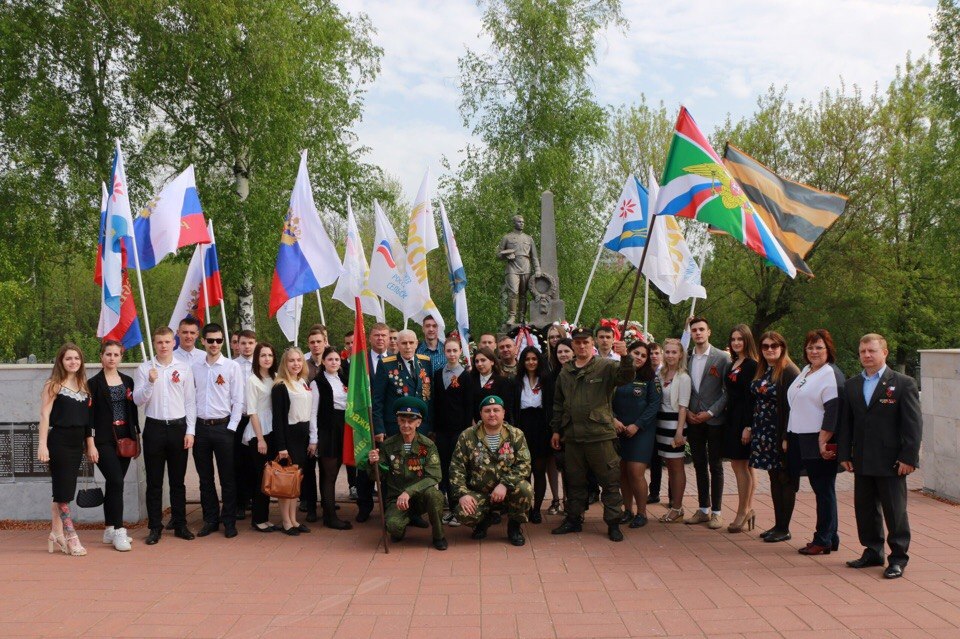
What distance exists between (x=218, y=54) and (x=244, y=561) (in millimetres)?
15669

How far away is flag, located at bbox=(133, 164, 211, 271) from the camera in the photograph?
8.60 meters

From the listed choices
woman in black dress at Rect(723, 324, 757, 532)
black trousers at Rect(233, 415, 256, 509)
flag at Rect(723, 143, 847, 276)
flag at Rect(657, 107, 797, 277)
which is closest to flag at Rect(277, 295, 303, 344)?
black trousers at Rect(233, 415, 256, 509)

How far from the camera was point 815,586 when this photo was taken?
5676 millimetres

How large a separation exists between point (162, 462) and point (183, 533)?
26.5 inches

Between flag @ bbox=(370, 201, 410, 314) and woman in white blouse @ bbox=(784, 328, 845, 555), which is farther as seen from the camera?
flag @ bbox=(370, 201, 410, 314)

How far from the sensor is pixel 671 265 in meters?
10.7

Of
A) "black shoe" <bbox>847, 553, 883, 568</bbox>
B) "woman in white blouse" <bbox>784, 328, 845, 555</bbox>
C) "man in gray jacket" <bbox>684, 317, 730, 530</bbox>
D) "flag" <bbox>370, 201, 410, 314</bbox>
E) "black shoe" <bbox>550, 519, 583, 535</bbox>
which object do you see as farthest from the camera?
"flag" <bbox>370, 201, 410, 314</bbox>

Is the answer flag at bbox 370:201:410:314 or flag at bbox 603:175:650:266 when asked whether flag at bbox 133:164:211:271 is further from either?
flag at bbox 603:175:650:266

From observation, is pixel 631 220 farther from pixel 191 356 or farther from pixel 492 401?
pixel 191 356

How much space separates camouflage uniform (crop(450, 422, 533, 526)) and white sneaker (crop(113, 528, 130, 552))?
285 cm

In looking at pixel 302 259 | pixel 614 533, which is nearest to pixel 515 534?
pixel 614 533

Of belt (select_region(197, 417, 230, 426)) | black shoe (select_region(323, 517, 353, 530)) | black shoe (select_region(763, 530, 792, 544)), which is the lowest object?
black shoe (select_region(763, 530, 792, 544))

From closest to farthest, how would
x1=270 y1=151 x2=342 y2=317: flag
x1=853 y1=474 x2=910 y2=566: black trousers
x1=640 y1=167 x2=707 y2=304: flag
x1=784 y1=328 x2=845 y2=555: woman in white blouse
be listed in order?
1. x1=853 y1=474 x2=910 y2=566: black trousers
2. x1=784 y1=328 x2=845 y2=555: woman in white blouse
3. x1=270 y1=151 x2=342 y2=317: flag
4. x1=640 y1=167 x2=707 y2=304: flag

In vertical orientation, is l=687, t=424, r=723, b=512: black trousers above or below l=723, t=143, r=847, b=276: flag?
below
